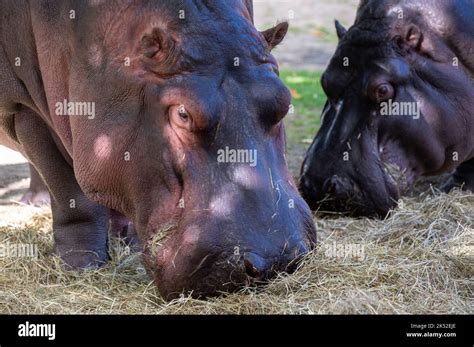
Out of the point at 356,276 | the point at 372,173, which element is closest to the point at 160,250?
the point at 356,276

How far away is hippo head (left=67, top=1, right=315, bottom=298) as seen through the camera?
4.11 m

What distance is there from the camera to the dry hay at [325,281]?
13.9 feet

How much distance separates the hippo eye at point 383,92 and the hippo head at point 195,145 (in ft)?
6.53

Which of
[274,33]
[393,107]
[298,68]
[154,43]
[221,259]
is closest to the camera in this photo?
[221,259]

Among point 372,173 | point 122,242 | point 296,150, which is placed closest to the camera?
point 122,242

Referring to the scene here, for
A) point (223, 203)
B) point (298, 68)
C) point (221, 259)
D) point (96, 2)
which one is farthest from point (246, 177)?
point (298, 68)

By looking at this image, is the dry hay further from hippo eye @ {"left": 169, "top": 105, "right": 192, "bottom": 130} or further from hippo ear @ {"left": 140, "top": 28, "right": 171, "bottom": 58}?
hippo ear @ {"left": 140, "top": 28, "right": 171, "bottom": 58}

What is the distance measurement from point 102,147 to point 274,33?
3.31 feet

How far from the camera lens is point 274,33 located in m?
4.55

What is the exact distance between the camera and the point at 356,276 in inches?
185

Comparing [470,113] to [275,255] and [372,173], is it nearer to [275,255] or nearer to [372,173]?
[372,173]

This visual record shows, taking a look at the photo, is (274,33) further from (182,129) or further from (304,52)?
(304,52)

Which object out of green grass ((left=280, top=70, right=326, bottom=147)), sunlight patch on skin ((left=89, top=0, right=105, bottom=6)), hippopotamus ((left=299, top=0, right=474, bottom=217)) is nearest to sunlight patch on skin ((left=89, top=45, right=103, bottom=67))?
sunlight patch on skin ((left=89, top=0, right=105, bottom=6))

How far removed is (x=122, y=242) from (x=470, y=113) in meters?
2.66
